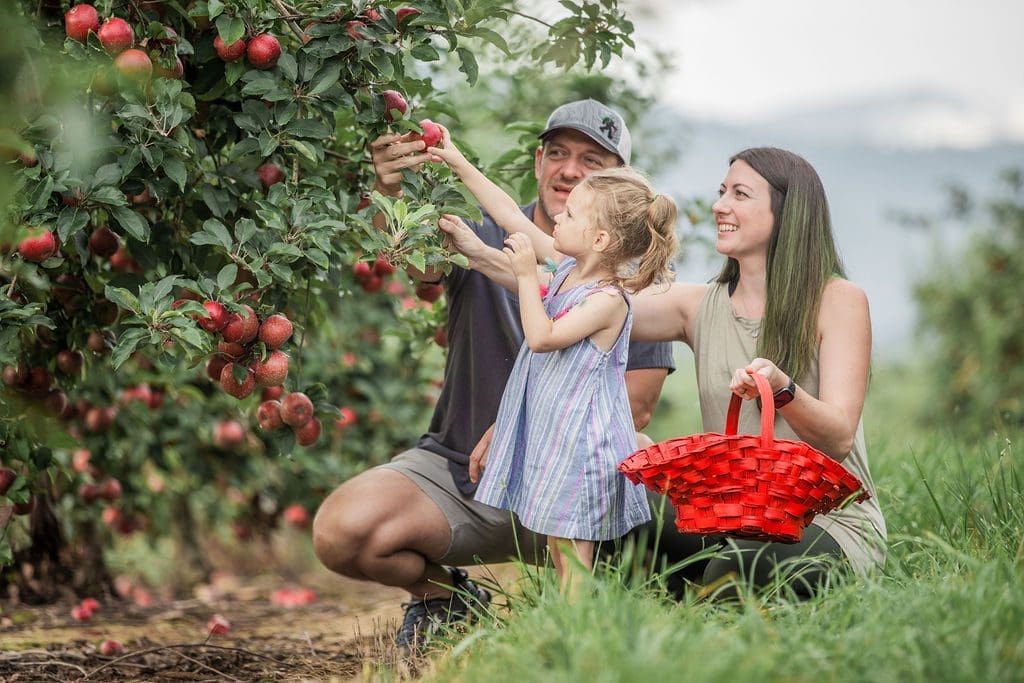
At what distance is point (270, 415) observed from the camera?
2828 mm

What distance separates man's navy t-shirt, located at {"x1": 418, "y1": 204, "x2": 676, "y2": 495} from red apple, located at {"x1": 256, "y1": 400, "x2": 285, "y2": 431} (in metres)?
0.45

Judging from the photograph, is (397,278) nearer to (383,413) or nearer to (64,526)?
(383,413)

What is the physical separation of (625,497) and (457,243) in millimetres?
725

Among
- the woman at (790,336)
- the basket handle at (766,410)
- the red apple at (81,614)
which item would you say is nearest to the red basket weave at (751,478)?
the basket handle at (766,410)

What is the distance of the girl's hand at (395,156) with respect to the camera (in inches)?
103

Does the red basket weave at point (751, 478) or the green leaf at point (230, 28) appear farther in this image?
the green leaf at point (230, 28)

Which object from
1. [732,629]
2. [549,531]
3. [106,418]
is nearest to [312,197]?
[549,531]

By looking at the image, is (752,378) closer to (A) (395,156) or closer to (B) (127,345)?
(A) (395,156)

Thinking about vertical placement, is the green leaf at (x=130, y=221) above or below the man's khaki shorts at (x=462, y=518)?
above

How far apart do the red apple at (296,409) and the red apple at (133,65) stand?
884 millimetres

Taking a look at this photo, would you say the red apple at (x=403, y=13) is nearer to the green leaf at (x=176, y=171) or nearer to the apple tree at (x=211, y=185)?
the apple tree at (x=211, y=185)

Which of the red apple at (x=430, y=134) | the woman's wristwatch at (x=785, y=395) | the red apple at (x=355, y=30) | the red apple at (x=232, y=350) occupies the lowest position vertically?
the woman's wristwatch at (x=785, y=395)

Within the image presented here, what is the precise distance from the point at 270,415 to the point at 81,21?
3.45ft

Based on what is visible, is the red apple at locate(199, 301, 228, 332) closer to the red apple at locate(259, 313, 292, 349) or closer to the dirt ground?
the red apple at locate(259, 313, 292, 349)
